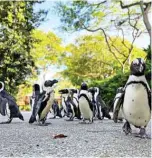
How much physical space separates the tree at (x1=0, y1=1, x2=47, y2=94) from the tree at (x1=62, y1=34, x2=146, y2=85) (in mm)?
6058

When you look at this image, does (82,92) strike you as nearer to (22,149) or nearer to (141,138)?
(141,138)

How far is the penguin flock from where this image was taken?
3493mm

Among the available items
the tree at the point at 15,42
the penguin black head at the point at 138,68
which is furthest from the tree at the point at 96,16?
the penguin black head at the point at 138,68

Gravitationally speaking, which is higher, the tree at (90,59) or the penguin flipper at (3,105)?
the tree at (90,59)

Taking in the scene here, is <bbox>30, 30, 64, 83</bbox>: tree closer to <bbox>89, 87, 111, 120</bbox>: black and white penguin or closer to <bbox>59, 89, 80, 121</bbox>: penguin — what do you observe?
<bbox>59, 89, 80, 121</bbox>: penguin

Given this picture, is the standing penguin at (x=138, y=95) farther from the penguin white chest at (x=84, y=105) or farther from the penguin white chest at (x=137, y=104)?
the penguin white chest at (x=84, y=105)

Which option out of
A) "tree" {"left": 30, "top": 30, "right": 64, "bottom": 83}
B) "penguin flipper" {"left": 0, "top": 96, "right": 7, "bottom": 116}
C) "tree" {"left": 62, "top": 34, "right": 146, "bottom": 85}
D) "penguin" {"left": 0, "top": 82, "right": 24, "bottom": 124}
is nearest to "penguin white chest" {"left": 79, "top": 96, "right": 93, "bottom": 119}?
"penguin" {"left": 0, "top": 82, "right": 24, "bottom": 124}

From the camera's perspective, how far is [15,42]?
1266 centimetres

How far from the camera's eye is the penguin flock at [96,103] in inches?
138

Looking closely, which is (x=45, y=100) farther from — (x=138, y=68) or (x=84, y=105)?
(x=138, y=68)

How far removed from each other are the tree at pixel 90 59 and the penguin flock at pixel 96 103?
1088 cm

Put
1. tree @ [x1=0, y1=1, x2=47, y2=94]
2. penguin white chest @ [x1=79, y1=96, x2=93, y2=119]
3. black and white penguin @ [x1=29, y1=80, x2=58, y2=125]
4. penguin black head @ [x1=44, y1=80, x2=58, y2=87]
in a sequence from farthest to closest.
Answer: tree @ [x1=0, y1=1, x2=47, y2=94] < penguin white chest @ [x1=79, y1=96, x2=93, y2=119] < penguin black head @ [x1=44, y1=80, x2=58, y2=87] < black and white penguin @ [x1=29, y1=80, x2=58, y2=125]

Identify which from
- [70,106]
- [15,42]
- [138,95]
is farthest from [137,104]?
[15,42]

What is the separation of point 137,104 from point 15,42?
975cm
